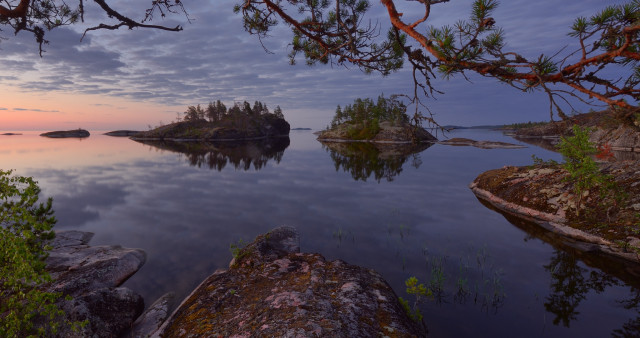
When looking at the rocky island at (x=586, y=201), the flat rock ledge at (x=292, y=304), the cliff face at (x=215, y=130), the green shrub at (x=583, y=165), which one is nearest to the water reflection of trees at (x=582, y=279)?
A: the rocky island at (x=586, y=201)

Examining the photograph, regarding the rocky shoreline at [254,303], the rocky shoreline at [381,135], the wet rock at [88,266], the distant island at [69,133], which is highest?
the rocky shoreline at [381,135]

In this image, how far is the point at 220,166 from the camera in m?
45.0

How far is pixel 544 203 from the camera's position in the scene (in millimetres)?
16641

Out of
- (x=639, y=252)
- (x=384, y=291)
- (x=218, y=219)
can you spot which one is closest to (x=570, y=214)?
(x=639, y=252)

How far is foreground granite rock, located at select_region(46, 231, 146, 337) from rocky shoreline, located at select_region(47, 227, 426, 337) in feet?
0.08

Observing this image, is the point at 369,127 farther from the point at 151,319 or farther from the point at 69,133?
the point at 69,133

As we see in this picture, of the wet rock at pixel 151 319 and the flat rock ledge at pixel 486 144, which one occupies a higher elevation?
the flat rock ledge at pixel 486 144

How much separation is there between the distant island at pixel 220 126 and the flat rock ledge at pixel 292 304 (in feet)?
377

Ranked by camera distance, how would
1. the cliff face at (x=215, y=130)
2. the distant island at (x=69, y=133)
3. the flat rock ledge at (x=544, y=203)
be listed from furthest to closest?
the distant island at (x=69, y=133) < the cliff face at (x=215, y=130) < the flat rock ledge at (x=544, y=203)

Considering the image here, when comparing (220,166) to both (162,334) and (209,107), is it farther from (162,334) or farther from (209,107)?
(209,107)

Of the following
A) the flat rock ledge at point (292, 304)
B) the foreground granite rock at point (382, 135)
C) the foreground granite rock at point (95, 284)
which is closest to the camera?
the flat rock ledge at point (292, 304)

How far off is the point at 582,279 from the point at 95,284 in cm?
1688

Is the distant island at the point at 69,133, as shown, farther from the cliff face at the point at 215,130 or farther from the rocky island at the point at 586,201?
the rocky island at the point at 586,201

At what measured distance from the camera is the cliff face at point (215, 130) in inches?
4582
